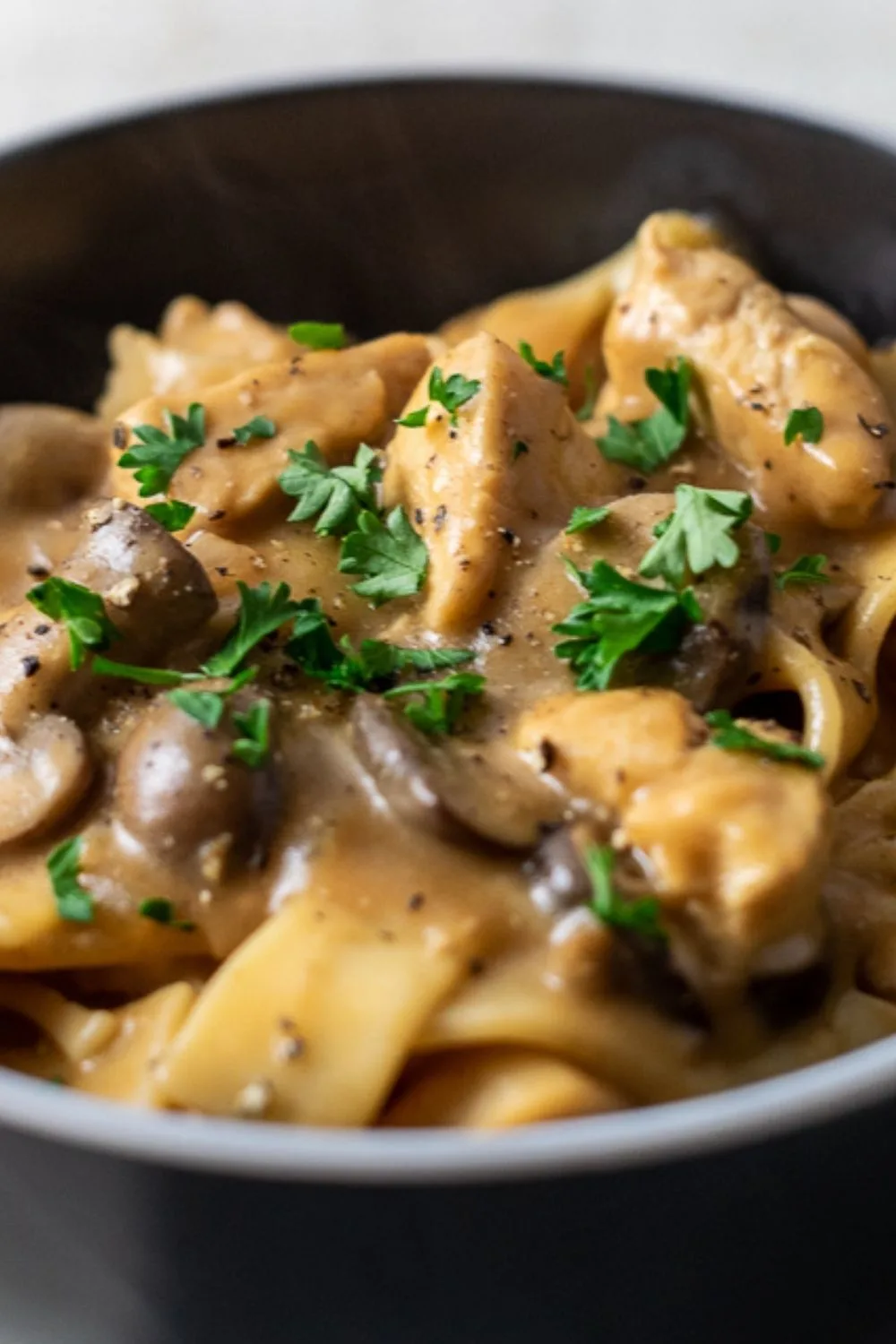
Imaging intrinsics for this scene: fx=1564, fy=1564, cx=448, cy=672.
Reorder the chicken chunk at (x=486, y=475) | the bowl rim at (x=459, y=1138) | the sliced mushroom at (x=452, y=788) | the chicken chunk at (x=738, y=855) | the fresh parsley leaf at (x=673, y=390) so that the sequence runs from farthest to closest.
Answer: the fresh parsley leaf at (x=673, y=390), the chicken chunk at (x=486, y=475), the sliced mushroom at (x=452, y=788), the chicken chunk at (x=738, y=855), the bowl rim at (x=459, y=1138)

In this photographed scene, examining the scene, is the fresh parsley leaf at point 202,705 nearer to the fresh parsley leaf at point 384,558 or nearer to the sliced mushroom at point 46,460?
the fresh parsley leaf at point 384,558

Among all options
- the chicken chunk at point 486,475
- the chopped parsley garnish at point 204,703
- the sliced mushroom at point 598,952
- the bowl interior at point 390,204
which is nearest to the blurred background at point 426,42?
the bowl interior at point 390,204

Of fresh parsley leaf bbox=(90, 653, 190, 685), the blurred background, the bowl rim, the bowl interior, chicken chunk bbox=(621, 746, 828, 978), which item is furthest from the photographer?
the blurred background

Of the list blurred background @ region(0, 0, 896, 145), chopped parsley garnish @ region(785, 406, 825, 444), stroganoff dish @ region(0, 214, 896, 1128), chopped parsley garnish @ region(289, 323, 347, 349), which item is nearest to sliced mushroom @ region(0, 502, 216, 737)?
stroganoff dish @ region(0, 214, 896, 1128)

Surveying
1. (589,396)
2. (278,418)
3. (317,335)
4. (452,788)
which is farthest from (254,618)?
(589,396)

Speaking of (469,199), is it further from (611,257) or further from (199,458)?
(199,458)

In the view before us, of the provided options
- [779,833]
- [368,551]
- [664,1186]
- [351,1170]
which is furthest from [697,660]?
[351,1170]

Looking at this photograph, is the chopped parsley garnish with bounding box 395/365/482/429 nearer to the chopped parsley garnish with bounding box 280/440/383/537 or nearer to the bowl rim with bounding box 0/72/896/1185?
the chopped parsley garnish with bounding box 280/440/383/537
